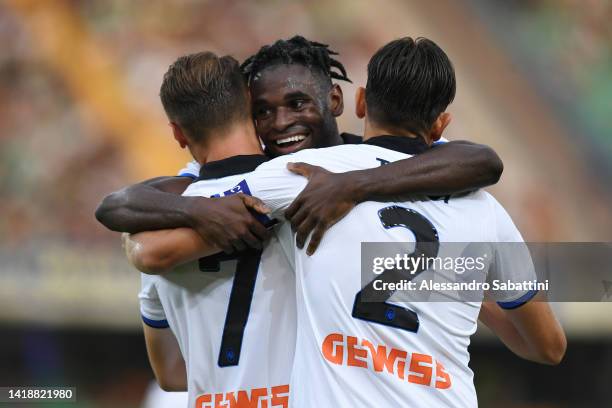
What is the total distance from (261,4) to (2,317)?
3.63 metres

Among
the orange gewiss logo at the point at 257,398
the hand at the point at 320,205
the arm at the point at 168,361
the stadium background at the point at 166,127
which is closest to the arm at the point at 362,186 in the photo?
the hand at the point at 320,205

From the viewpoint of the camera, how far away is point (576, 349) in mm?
8367

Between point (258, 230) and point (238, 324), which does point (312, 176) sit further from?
point (238, 324)

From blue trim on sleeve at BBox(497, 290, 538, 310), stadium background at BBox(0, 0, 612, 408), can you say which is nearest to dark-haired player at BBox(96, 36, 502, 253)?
blue trim on sleeve at BBox(497, 290, 538, 310)

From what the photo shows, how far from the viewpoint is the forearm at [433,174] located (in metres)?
2.71

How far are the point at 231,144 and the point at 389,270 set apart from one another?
700mm

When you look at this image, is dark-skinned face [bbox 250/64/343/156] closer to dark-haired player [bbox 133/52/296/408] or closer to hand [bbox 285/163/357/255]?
dark-haired player [bbox 133/52/296/408]

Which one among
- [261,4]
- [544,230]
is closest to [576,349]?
[544,230]

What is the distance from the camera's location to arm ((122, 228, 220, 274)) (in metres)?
2.87

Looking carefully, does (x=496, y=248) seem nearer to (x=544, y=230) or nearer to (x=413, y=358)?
(x=413, y=358)

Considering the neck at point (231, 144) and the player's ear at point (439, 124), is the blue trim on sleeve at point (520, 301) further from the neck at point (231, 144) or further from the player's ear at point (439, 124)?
the neck at point (231, 144)

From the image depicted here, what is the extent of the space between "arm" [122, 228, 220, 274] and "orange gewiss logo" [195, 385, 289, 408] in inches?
17.7

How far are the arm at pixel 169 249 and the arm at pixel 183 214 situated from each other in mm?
26

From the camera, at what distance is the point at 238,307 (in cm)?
295
